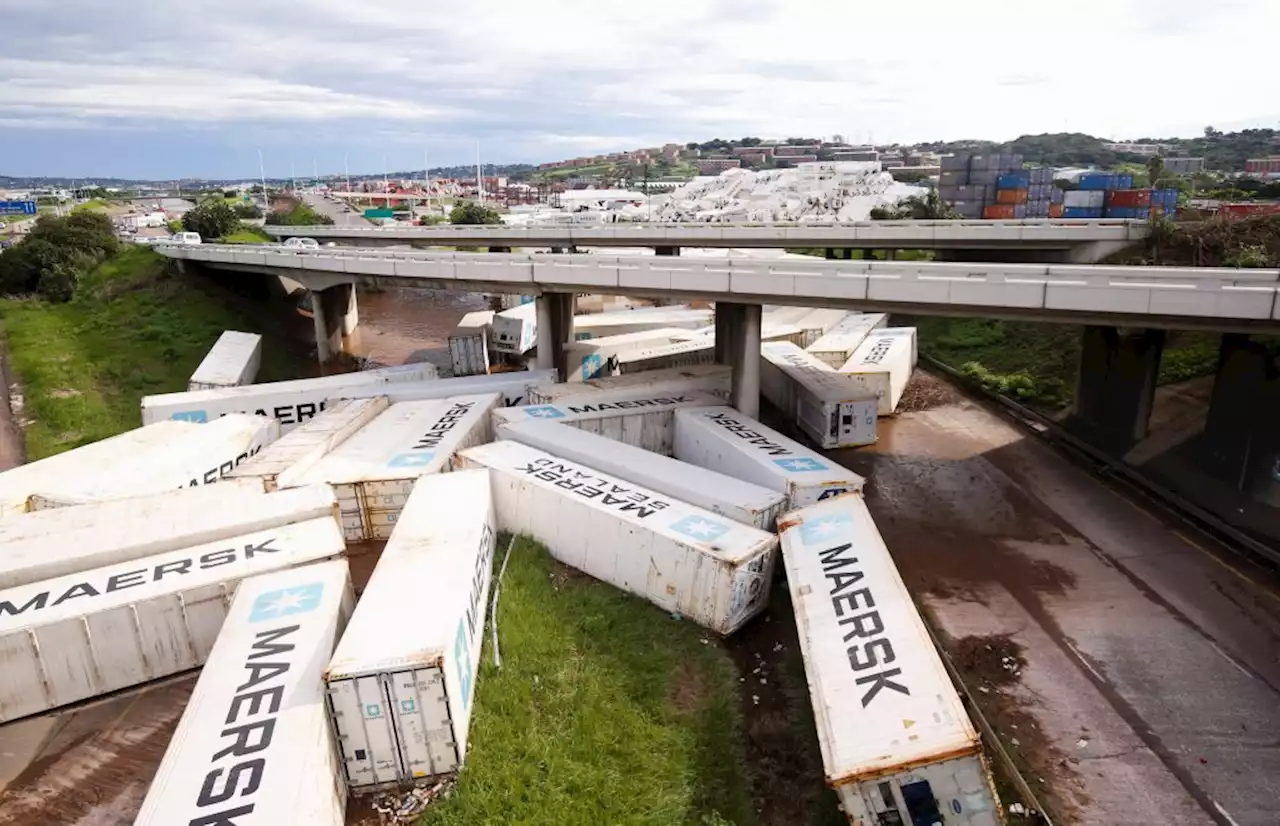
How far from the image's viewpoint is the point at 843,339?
44.4 meters

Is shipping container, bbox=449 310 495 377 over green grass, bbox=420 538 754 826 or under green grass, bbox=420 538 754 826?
over

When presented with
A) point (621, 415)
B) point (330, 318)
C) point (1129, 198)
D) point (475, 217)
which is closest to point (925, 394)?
point (621, 415)

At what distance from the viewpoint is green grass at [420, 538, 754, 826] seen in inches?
536

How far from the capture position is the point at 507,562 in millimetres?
20859

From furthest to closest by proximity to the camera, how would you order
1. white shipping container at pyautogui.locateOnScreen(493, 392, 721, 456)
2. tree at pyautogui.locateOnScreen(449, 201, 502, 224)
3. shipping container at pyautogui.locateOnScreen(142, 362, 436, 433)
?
tree at pyautogui.locateOnScreen(449, 201, 502, 224) < shipping container at pyautogui.locateOnScreen(142, 362, 436, 433) < white shipping container at pyautogui.locateOnScreen(493, 392, 721, 456)

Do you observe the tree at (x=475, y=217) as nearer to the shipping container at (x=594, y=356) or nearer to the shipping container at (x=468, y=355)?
the shipping container at (x=468, y=355)

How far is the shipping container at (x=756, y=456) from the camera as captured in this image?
22656mm

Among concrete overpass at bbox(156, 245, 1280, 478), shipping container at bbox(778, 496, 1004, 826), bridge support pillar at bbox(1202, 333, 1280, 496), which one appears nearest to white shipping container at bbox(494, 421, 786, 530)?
shipping container at bbox(778, 496, 1004, 826)

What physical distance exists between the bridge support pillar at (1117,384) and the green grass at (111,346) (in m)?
46.1

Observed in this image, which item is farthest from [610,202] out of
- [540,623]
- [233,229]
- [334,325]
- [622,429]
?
[540,623]

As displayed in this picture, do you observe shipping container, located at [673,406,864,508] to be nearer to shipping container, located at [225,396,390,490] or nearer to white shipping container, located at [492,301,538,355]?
shipping container, located at [225,396,390,490]

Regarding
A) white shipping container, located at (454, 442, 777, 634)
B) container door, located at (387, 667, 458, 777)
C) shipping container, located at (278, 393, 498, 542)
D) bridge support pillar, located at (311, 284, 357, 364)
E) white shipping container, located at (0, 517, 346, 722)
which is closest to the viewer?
container door, located at (387, 667, 458, 777)

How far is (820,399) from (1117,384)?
1287 centimetres

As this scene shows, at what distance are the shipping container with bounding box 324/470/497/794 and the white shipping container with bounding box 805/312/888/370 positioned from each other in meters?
28.7
